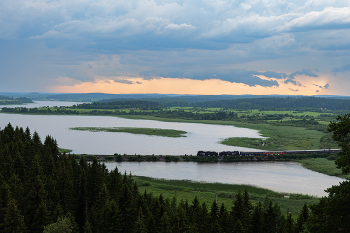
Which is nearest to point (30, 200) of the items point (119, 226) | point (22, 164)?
point (119, 226)

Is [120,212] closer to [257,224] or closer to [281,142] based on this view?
[257,224]

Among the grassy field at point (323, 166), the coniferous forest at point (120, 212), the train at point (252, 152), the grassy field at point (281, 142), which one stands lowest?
the grassy field at point (323, 166)

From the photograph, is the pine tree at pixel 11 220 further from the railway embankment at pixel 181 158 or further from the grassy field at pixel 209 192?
the railway embankment at pixel 181 158

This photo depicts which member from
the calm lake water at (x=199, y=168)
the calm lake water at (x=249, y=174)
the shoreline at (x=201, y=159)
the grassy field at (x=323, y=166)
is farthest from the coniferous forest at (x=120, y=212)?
the grassy field at (x=323, y=166)

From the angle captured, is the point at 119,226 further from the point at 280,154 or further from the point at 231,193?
the point at 280,154

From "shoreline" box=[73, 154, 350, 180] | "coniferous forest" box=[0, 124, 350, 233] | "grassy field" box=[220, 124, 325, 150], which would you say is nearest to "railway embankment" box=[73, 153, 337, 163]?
"shoreline" box=[73, 154, 350, 180]

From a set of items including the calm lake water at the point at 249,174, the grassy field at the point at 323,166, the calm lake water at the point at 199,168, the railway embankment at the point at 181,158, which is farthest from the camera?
the railway embankment at the point at 181,158
